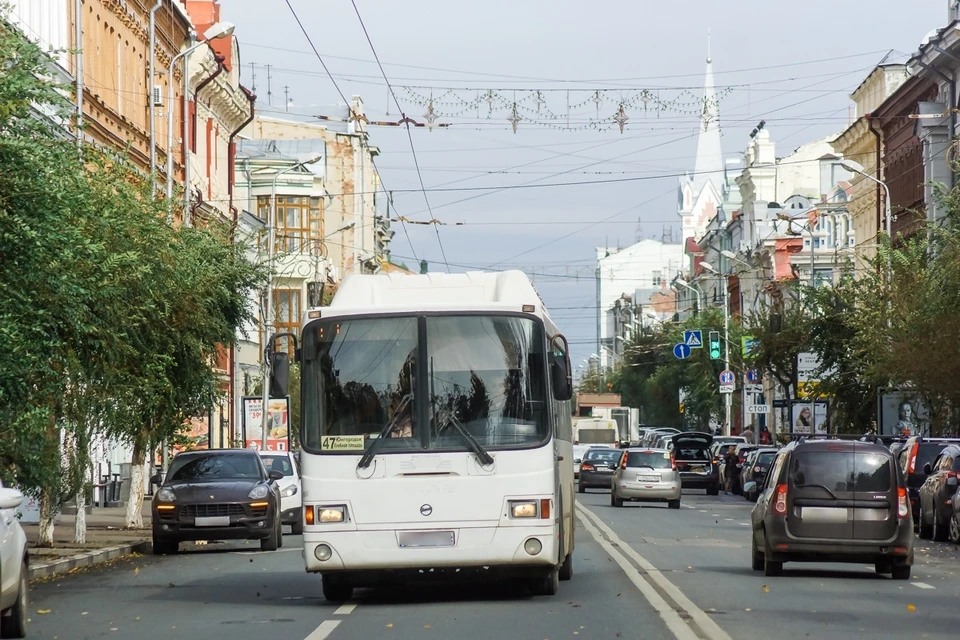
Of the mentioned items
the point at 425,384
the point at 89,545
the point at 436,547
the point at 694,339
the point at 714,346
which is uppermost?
the point at 694,339

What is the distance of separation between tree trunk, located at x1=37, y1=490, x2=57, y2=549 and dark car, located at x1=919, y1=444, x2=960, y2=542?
14.1 m

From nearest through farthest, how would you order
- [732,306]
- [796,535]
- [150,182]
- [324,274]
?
[796,535] < [150,182] < [324,274] < [732,306]

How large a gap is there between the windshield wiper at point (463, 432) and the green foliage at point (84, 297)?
423 cm

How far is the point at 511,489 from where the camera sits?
15.6 m

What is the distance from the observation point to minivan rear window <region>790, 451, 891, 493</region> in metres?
19.3

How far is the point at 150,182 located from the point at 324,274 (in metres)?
58.9

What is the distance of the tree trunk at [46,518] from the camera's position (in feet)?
82.7

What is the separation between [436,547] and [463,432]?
103 cm

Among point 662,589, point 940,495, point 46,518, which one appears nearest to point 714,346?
point 940,495

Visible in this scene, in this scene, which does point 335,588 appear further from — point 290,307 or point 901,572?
point 290,307

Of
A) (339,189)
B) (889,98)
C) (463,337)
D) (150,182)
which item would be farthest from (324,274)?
(463,337)

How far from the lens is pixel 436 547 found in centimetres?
1555

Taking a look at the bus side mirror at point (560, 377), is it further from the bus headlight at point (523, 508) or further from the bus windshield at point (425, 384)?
the bus headlight at point (523, 508)

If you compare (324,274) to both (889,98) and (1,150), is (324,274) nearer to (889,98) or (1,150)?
(889,98)
